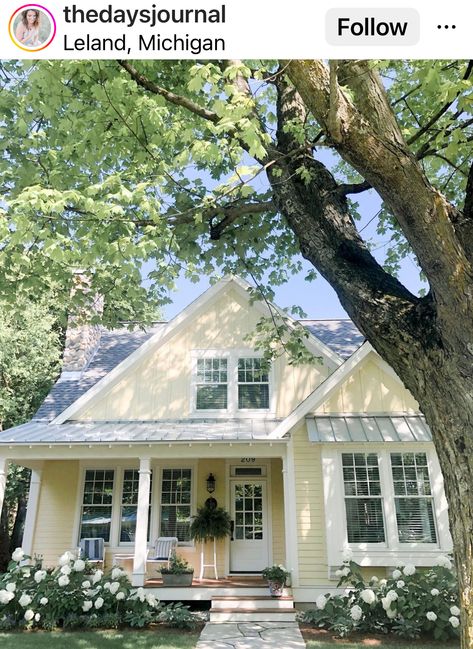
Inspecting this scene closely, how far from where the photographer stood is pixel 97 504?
11.9 metres

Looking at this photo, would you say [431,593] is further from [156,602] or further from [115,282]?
[115,282]

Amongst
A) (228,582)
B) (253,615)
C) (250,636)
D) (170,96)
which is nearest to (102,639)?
(250,636)

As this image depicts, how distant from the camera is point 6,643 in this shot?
7.14 meters

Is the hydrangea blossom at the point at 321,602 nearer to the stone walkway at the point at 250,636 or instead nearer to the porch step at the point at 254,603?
the stone walkway at the point at 250,636

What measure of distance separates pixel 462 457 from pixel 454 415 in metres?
0.27

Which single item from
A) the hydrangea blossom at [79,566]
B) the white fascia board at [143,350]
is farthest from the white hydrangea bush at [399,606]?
the white fascia board at [143,350]

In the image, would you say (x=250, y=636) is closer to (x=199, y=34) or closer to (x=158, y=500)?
(x=158, y=500)

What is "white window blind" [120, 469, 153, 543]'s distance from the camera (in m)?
11.7

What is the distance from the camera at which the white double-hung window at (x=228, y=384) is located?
12281 millimetres

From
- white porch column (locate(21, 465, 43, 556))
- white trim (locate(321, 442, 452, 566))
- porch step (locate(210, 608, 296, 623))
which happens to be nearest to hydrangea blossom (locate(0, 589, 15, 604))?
white porch column (locate(21, 465, 43, 556))

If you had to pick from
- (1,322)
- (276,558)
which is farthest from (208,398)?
(1,322)

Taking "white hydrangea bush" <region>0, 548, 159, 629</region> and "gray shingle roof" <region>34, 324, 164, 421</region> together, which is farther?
"gray shingle roof" <region>34, 324, 164, 421</region>

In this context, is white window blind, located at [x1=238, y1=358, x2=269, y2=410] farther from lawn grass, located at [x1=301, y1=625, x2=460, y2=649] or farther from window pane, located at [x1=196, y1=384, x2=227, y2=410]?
lawn grass, located at [x1=301, y1=625, x2=460, y2=649]

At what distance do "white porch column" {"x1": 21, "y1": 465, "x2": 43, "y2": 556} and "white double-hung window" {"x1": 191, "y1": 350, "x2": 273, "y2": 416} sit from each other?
4.04 metres
